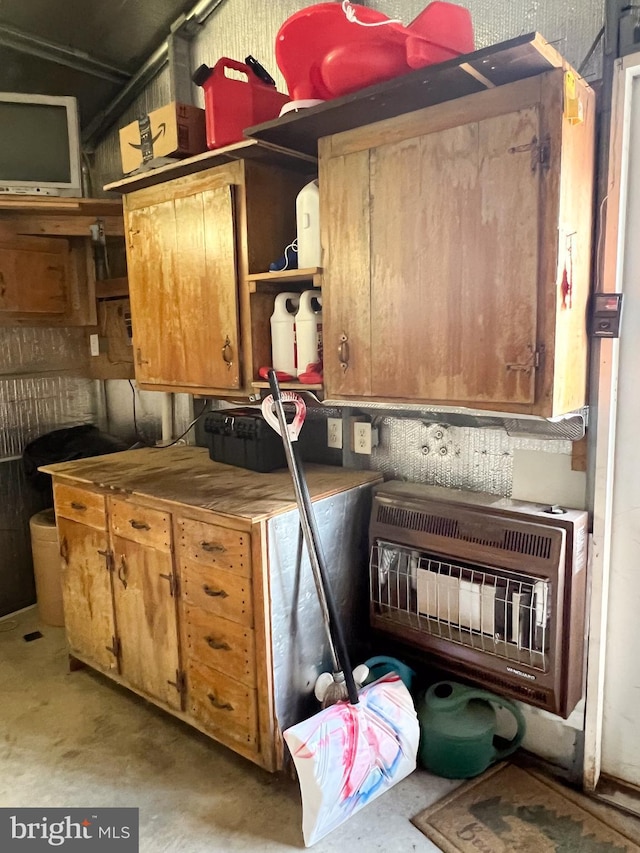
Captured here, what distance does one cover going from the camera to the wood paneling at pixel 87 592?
2.43 metres

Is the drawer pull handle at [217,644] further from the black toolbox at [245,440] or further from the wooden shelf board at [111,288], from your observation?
the wooden shelf board at [111,288]

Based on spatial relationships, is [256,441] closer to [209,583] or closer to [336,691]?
[209,583]

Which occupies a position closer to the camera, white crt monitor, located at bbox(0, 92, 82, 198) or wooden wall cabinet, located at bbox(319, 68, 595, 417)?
wooden wall cabinet, located at bbox(319, 68, 595, 417)

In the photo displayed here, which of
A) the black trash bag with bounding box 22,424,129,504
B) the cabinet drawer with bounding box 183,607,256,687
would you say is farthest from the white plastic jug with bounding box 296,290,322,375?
the black trash bag with bounding box 22,424,129,504

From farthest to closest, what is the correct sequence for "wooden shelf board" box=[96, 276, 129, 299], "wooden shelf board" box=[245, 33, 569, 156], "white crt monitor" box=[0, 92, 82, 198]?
"wooden shelf board" box=[96, 276, 129, 299] → "white crt monitor" box=[0, 92, 82, 198] → "wooden shelf board" box=[245, 33, 569, 156]

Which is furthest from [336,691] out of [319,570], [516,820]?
[516,820]

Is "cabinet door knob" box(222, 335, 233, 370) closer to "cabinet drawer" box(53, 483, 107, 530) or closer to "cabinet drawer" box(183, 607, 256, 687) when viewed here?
"cabinet drawer" box(53, 483, 107, 530)

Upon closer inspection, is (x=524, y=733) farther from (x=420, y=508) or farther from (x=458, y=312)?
(x=458, y=312)

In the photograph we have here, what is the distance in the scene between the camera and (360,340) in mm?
1854

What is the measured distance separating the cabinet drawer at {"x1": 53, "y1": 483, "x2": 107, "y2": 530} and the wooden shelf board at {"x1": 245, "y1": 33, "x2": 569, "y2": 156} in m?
1.47

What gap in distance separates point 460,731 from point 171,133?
7.32 ft

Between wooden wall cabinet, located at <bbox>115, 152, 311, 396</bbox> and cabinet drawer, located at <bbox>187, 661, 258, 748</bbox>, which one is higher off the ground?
wooden wall cabinet, located at <bbox>115, 152, 311, 396</bbox>

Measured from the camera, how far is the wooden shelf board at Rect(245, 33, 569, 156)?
1.37 meters

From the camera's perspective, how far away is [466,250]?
160 cm
